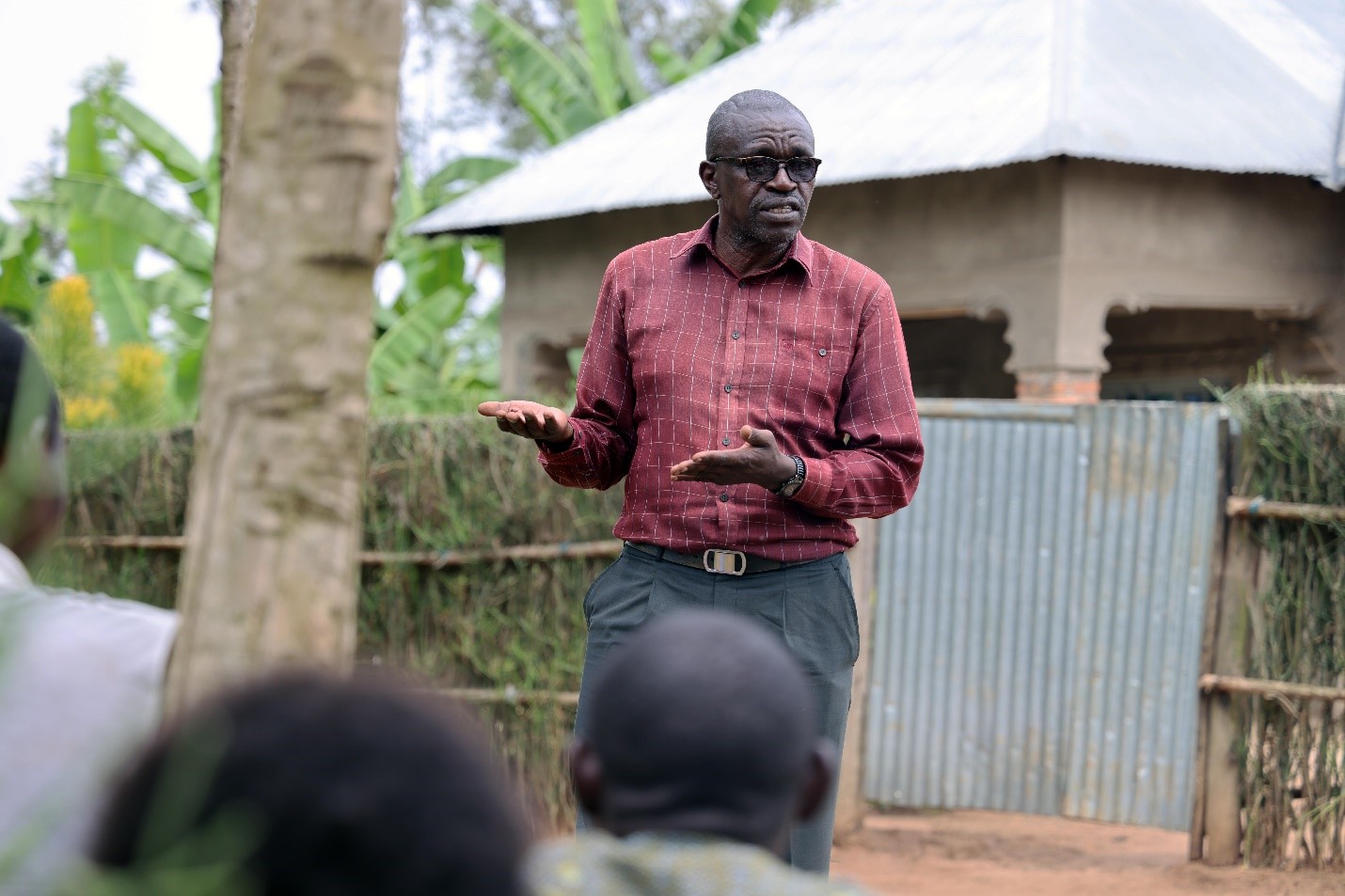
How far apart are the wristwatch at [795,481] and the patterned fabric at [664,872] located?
158 centimetres

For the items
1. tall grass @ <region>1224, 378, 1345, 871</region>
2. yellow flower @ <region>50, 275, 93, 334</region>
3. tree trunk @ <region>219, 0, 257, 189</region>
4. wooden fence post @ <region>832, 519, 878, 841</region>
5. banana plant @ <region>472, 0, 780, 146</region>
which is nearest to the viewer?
tree trunk @ <region>219, 0, 257, 189</region>

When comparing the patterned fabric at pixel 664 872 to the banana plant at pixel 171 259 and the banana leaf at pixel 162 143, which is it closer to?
the banana plant at pixel 171 259

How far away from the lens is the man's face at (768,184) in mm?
3334

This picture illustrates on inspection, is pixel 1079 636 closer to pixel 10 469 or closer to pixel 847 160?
pixel 847 160

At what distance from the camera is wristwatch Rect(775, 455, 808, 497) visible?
3088mm

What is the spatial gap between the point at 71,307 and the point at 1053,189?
248 inches

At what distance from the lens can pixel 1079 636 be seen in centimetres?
681

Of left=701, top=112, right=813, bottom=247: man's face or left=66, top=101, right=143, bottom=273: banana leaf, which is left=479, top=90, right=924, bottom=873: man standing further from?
left=66, top=101, right=143, bottom=273: banana leaf

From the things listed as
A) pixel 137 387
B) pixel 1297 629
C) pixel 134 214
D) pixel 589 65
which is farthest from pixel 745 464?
pixel 589 65

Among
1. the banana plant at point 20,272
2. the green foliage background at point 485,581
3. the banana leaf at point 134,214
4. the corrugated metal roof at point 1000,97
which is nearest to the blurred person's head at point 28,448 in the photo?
the green foliage background at point 485,581

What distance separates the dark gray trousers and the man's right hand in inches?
14.4

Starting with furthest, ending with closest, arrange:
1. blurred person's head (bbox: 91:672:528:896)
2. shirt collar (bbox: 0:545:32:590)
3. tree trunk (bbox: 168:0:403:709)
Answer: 1. shirt collar (bbox: 0:545:32:590)
2. tree trunk (bbox: 168:0:403:709)
3. blurred person's head (bbox: 91:672:528:896)

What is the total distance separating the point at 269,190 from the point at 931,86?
10.4 metres

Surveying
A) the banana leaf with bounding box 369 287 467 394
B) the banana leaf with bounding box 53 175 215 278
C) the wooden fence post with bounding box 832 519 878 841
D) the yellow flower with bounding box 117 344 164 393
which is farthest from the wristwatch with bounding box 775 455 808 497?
the banana leaf with bounding box 53 175 215 278
